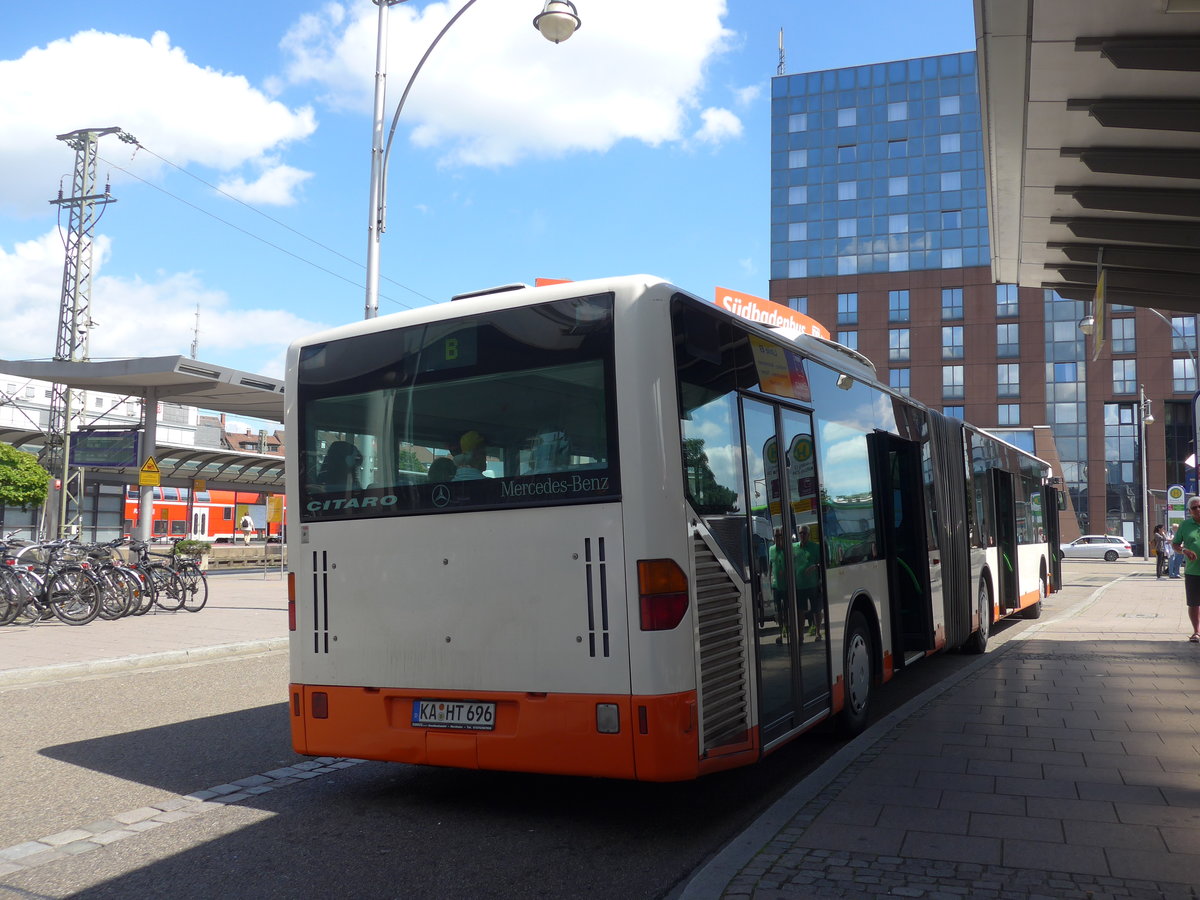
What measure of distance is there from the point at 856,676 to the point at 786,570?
173 centimetres

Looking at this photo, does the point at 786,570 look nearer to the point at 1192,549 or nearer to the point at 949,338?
the point at 1192,549

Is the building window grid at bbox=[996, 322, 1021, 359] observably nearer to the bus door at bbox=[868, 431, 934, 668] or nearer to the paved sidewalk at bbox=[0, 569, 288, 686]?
the paved sidewalk at bbox=[0, 569, 288, 686]

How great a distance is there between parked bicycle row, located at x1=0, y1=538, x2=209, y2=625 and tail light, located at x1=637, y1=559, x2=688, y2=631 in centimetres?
1258

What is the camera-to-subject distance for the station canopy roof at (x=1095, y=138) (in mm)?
6688

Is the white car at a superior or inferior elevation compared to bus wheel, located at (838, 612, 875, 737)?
inferior

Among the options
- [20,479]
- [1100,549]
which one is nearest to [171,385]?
[20,479]

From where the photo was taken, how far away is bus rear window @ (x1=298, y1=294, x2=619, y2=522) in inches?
207

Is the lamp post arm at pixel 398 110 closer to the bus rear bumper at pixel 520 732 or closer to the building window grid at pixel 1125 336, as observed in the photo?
→ the bus rear bumper at pixel 520 732

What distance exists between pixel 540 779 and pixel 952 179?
85383 mm

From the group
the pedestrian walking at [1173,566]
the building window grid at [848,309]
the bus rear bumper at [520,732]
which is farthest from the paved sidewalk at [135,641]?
the building window grid at [848,309]

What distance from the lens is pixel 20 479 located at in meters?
34.6

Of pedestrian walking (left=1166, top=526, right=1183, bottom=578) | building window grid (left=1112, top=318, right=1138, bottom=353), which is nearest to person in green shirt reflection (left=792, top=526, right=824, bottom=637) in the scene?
pedestrian walking (left=1166, top=526, right=1183, bottom=578)

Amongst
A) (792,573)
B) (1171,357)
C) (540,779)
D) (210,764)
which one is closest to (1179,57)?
(792,573)

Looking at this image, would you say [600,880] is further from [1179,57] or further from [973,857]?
[1179,57]
